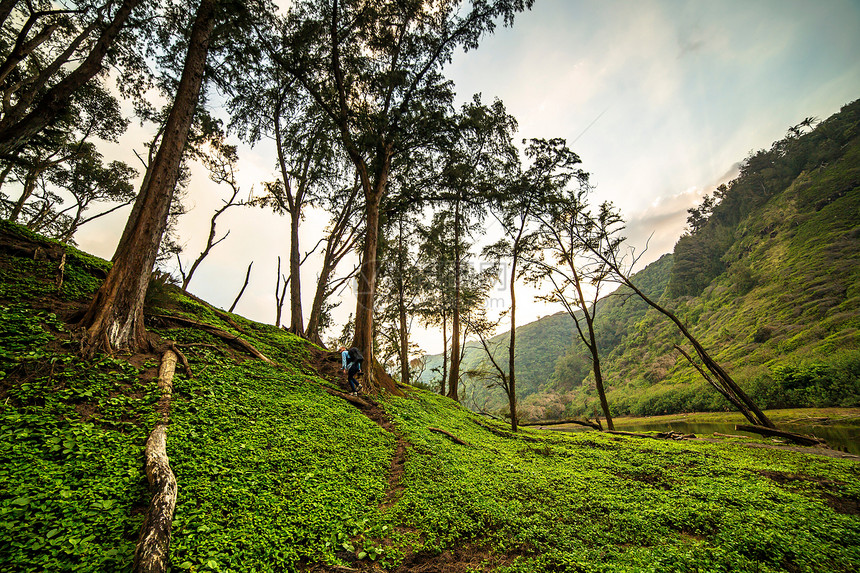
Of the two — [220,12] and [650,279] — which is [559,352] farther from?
[220,12]

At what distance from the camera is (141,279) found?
552 centimetres

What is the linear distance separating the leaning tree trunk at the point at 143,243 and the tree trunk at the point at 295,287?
7.98 m

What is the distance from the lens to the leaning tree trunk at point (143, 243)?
199 inches

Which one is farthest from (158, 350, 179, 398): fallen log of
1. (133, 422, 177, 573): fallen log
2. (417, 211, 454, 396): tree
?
(417, 211, 454, 396): tree

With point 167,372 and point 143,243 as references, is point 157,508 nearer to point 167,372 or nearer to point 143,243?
point 167,372

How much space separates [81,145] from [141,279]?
21206 millimetres

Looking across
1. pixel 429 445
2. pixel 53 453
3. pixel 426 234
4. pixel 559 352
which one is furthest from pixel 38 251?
pixel 559 352

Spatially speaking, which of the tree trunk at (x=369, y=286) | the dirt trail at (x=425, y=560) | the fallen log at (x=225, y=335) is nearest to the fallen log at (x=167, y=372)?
the fallen log at (x=225, y=335)

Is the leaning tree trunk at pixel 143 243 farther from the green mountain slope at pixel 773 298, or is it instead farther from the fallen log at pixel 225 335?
the green mountain slope at pixel 773 298

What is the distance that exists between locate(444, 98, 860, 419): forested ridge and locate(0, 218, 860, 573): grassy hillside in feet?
37.2

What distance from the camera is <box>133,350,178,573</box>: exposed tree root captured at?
212cm

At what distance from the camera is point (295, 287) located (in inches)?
562

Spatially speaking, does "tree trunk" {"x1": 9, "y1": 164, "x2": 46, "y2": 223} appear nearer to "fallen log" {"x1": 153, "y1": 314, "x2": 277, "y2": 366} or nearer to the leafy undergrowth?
"fallen log" {"x1": 153, "y1": 314, "x2": 277, "y2": 366}

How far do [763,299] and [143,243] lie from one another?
60.8 m
